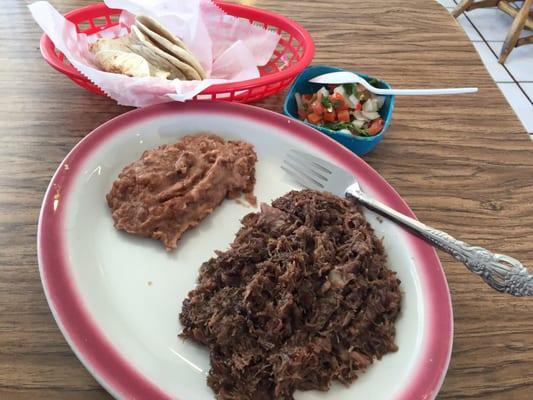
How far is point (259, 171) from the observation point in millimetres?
1672

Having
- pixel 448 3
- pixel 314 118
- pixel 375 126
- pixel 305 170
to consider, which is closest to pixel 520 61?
pixel 448 3

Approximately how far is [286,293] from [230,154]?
579 millimetres

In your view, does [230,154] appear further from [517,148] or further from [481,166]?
[517,148]

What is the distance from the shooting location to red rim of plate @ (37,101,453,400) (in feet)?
3.38

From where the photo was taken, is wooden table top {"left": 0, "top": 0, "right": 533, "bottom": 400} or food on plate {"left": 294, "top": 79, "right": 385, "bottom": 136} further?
food on plate {"left": 294, "top": 79, "right": 385, "bottom": 136}

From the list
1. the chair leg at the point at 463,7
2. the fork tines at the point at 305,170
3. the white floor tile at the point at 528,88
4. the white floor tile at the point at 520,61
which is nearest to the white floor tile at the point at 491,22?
the white floor tile at the point at 520,61

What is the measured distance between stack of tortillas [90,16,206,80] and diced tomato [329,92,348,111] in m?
0.49

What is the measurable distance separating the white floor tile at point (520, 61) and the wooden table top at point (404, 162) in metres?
2.28

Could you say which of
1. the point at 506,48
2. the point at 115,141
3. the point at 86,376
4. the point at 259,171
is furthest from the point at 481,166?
the point at 506,48

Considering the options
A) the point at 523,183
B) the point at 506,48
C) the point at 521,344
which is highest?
the point at 523,183

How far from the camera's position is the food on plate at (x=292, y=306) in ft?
3.59

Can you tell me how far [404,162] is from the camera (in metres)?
1.80

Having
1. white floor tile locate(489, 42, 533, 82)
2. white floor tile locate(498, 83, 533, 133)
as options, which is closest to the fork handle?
white floor tile locate(498, 83, 533, 133)

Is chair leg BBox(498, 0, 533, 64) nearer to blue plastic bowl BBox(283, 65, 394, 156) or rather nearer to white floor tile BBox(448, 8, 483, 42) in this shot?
white floor tile BBox(448, 8, 483, 42)
